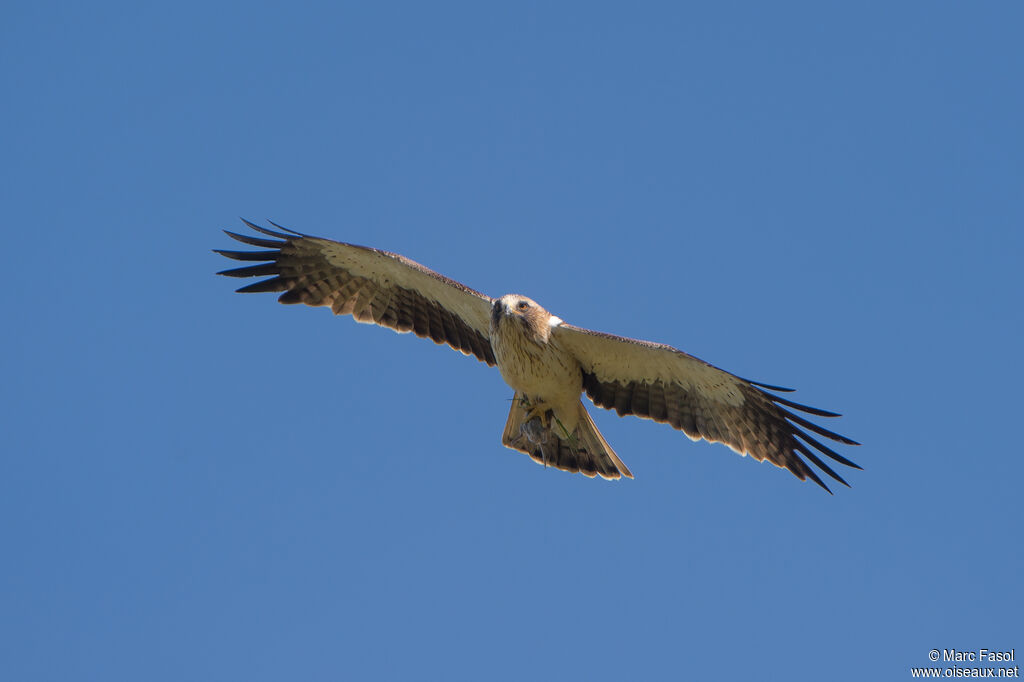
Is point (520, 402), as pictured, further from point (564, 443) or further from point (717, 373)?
point (717, 373)

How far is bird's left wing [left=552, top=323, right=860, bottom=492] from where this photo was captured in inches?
362

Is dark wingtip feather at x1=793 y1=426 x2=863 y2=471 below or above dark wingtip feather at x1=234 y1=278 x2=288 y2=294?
below

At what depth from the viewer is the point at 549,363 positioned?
30.3 ft

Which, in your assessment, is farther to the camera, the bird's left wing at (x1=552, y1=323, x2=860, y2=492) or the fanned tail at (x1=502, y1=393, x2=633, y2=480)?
the fanned tail at (x1=502, y1=393, x2=633, y2=480)

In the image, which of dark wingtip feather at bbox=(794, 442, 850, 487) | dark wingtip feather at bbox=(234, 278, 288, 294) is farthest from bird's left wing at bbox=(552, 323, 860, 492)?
dark wingtip feather at bbox=(234, 278, 288, 294)

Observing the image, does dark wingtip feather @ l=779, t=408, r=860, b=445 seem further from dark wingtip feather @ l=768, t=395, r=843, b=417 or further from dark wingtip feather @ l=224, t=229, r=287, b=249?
dark wingtip feather @ l=224, t=229, r=287, b=249

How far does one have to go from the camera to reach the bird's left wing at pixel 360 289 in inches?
403

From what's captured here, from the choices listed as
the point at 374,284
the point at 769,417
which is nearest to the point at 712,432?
the point at 769,417

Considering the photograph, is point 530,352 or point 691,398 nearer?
point 530,352

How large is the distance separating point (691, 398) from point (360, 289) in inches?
146

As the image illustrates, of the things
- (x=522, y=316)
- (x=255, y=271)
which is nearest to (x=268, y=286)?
(x=255, y=271)

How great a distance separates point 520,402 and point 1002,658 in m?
4.70

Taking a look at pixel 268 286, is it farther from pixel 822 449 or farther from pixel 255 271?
pixel 822 449

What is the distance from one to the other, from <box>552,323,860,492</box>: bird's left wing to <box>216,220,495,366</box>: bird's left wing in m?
1.25
